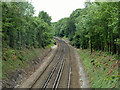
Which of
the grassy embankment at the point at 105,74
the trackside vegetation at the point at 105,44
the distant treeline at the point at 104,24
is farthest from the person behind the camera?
the distant treeline at the point at 104,24

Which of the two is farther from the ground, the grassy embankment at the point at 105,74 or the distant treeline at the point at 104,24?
the distant treeline at the point at 104,24

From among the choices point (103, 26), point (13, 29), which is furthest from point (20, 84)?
point (103, 26)

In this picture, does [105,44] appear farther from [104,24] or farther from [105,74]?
[105,74]

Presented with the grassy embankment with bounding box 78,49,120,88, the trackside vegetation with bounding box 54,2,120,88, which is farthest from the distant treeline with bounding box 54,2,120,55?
the grassy embankment with bounding box 78,49,120,88

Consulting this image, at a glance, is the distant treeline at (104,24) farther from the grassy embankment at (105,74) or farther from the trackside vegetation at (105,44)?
the grassy embankment at (105,74)

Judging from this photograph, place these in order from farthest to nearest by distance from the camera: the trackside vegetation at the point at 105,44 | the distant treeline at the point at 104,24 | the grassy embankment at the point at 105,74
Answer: the distant treeline at the point at 104,24 → the trackside vegetation at the point at 105,44 → the grassy embankment at the point at 105,74

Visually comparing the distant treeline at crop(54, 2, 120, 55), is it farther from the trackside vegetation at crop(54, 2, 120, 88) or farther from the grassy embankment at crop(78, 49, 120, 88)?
the grassy embankment at crop(78, 49, 120, 88)

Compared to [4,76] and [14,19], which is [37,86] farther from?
[14,19]

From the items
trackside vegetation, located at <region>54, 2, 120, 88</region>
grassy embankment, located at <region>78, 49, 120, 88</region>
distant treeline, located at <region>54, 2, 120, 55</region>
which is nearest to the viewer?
grassy embankment, located at <region>78, 49, 120, 88</region>

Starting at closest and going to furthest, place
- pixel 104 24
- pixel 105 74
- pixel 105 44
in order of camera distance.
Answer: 1. pixel 105 74
2. pixel 104 24
3. pixel 105 44

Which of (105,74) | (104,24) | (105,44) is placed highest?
(104,24)

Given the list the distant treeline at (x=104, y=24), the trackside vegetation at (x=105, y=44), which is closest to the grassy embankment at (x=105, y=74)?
the trackside vegetation at (x=105, y=44)

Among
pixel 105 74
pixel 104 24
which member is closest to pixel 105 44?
pixel 104 24

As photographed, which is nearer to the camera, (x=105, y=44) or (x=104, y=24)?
(x=104, y=24)
